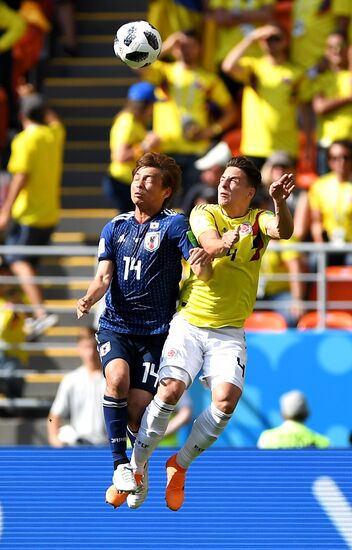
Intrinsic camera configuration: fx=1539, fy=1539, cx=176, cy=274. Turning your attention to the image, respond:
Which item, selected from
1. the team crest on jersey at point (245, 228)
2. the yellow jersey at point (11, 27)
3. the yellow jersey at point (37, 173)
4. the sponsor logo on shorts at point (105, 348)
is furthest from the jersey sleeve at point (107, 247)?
the yellow jersey at point (11, 27)

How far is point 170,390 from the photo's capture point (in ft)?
28.1

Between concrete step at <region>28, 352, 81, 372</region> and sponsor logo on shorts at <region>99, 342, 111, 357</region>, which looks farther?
concrete step at <region>28, 352, 81, 372</region>

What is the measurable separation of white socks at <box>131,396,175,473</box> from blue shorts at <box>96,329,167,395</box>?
0.56 ft

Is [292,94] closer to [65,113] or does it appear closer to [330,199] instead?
[330,199]

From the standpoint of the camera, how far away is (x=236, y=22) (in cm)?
1445

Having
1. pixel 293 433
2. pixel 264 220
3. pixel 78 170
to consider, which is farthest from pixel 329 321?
pixel 264 220

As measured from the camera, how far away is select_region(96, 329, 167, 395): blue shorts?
8.80 meters

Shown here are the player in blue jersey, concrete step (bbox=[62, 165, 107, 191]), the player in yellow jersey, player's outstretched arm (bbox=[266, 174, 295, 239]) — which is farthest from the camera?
concrete step (bbox=[62, 165, 107, 191])


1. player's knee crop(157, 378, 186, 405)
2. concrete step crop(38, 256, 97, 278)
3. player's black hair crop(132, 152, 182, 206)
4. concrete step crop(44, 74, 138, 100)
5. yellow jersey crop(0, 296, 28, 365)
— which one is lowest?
yellow jersey crop(0, 296, 28, 365)

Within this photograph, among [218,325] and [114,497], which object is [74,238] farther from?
[114,497]

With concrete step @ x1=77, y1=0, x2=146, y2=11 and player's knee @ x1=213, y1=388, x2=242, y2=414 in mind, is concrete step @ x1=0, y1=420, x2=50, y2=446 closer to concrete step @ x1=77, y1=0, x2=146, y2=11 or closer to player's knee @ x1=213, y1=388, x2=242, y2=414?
player's knee @ x1=213, y1=388, x2=242, y2=414

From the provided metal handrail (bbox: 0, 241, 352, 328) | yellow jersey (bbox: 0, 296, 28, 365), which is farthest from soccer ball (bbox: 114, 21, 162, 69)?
yellow jersey (bbox: 0, 296, 28, 365)

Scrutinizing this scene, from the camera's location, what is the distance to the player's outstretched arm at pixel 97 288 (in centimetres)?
851

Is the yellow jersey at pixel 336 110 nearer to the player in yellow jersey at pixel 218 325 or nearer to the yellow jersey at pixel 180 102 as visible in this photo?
the yellow jersey at pixel 180 102
